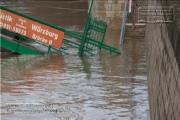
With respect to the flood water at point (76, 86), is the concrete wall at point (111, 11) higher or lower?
higher

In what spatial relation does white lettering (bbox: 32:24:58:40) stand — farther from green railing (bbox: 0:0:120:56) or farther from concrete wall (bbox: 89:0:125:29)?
concrete wall (bbox: 89:0:125:29)

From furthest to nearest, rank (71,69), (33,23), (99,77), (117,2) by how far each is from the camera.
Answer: (117,2) < (33,23) < (71,69) < (99,77)

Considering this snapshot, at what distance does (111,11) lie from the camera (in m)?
20.7

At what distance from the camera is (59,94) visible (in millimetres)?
10117

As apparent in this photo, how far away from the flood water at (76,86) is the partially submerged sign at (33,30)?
54 cm

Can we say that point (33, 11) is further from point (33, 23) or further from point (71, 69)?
point (71, 69)

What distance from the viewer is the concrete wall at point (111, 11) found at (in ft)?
67.7

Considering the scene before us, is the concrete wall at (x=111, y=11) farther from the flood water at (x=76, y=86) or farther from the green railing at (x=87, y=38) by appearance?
the green railing at (x=87, y=38)

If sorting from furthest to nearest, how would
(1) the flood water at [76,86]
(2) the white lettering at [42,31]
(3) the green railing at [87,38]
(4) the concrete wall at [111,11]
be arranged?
(4) the concrete wall at [111,11], (2) the white lettering at [42,31], (3) the green railing at [87,38], (1) the flood water at [76,86]

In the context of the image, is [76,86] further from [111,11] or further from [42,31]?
[111,11]

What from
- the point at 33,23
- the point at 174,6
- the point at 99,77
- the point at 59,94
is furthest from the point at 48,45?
the point at 174,6

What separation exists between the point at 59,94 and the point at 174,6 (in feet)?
18.2

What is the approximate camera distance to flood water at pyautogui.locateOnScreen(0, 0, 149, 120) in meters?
8.62

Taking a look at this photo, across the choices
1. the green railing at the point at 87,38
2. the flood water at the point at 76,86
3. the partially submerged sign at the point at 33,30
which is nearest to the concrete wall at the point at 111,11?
the flood water at the point at 76,86
